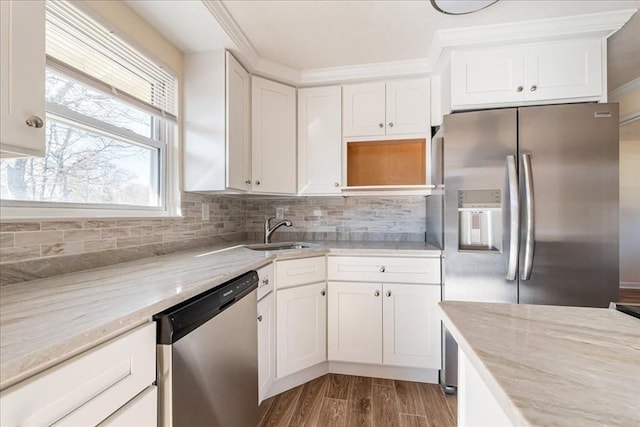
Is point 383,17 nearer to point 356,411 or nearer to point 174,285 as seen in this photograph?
point 174,285

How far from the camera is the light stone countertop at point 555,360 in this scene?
0.36m

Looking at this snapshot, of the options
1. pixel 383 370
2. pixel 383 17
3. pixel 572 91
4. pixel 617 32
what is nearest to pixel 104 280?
pixel 383 370

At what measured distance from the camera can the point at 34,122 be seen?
77 cm

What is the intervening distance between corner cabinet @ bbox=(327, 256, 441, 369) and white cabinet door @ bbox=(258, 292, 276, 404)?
1.52 feet

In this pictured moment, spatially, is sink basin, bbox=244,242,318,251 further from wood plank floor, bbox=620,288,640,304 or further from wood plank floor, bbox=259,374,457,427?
wood plank floor, bbox=620,288,640,304

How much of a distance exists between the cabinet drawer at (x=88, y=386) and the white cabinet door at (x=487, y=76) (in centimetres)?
212

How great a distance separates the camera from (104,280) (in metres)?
1.05

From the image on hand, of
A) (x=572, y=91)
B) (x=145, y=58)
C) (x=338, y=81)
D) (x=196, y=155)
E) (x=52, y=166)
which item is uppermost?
(x=338, y=81)

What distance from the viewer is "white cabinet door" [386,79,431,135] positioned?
219 cm

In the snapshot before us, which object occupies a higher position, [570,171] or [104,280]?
[570,171]

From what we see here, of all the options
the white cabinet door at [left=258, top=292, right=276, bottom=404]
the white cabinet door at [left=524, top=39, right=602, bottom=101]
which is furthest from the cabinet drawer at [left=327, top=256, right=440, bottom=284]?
the white cabinet door at [left=524, top=39, right=602, bottom=101]

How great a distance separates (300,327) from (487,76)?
2.09 m

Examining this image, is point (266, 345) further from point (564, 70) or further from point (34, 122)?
point (564, 70)

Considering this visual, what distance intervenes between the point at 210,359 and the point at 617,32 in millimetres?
2928
